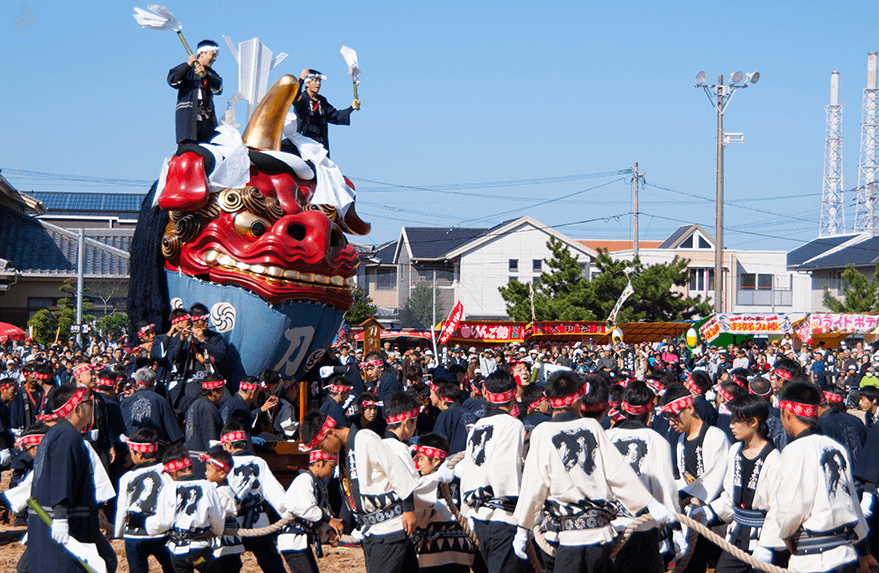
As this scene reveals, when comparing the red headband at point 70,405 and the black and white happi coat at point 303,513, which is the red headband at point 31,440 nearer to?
the red headband at point 70,405

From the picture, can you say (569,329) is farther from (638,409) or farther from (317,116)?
(638,409)

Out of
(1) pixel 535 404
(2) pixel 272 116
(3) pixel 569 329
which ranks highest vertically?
(2) pixel 272 116

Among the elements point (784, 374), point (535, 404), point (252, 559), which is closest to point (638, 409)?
point (535, 404)

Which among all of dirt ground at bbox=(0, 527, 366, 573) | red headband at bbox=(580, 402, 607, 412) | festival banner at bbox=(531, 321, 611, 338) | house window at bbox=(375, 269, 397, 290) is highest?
house window at bbox=(375, 269, 397, 290)

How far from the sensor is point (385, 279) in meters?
52.1

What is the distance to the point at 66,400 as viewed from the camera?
18.6ft

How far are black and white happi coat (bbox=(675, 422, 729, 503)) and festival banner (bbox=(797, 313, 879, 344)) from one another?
65.7 feet

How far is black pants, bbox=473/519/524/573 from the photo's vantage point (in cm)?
587

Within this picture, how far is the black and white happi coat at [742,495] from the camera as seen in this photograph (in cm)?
534

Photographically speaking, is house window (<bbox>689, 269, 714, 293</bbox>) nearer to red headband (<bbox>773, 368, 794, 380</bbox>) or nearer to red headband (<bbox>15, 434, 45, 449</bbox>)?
red headband (<bbox>773, 368, 794, 380</bbox>)

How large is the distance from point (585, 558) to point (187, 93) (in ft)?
26.2

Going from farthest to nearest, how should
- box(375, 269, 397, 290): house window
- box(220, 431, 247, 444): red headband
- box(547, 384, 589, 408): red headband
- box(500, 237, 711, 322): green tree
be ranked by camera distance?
box(375, 269, 397, 290): house window < box(500, 237, 711, 322): green tree < box(220, 431, 247, 444): red headband < box(547, 384, 589, 408): red headband

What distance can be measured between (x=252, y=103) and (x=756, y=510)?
854 centimetres

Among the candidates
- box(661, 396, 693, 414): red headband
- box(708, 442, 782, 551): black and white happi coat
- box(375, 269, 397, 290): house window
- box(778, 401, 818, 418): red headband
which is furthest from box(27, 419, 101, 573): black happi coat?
box(375, 269, 397, 290): house window
